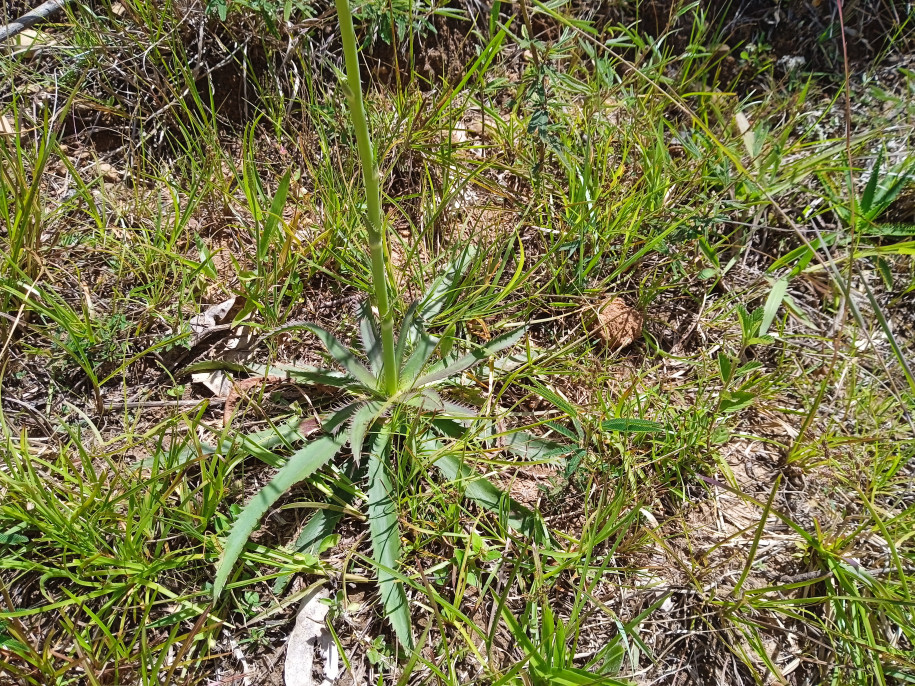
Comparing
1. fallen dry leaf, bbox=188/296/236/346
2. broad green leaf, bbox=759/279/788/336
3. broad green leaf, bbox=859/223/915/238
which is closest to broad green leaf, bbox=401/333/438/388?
fallen dry leaf, bbox=188/296/236/346

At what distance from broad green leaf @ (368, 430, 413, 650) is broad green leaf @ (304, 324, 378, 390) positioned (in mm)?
168

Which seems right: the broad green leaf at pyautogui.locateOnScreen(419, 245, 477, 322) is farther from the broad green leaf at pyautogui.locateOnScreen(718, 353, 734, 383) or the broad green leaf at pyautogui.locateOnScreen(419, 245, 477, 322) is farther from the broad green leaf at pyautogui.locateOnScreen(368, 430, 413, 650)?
the broad green leaf at pyautogui.locateOnScreen(718, 353, 734, 383)

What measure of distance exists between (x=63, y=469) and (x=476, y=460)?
1111 mm

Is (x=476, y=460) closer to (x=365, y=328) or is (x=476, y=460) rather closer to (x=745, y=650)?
(x=365, y=328)

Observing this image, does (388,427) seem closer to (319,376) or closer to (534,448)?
(319,376)

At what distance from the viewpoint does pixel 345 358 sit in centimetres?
180

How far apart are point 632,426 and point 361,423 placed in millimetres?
753

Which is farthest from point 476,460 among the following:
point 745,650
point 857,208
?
point 857,208

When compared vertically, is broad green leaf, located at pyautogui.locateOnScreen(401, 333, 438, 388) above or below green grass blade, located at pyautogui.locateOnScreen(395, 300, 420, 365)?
below

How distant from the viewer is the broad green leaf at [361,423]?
1.60 metres

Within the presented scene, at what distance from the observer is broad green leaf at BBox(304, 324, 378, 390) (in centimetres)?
179

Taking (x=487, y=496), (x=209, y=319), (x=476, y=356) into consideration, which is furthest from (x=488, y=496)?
(x=209, y=319)

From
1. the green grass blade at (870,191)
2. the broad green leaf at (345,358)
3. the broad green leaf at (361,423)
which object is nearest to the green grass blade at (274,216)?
the broad green leaf at (345,358)

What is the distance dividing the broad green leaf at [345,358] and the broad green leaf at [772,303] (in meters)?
1.23
